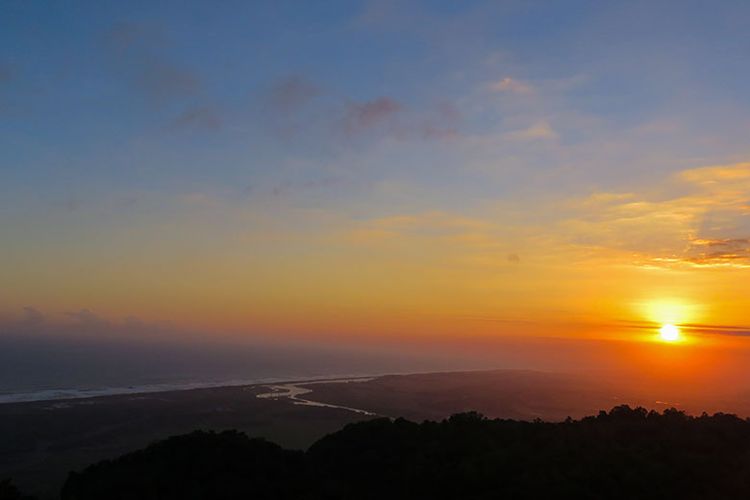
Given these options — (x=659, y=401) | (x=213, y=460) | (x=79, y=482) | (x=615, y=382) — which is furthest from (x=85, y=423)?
(x=615, y=382)

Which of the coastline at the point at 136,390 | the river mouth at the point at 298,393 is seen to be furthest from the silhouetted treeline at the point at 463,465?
the coastline at the point at 136,390

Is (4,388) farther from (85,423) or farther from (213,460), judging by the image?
(213,460)

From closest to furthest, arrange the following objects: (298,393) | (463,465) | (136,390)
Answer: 1. (463,465)
2. (136,390)
3. (298,393)

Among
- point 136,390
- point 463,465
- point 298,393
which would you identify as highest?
point 136,390

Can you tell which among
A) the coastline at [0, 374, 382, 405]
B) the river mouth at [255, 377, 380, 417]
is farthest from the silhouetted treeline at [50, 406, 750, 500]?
the coastline at [0, 374, 382, 405]

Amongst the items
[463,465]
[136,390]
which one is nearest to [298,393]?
[136,390]

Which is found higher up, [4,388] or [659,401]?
[4,388]

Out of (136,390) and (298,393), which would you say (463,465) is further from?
(136,390)

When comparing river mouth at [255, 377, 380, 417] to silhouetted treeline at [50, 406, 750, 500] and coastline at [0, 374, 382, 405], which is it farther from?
silhouetted treeline at [50, 406, 750, 500]
